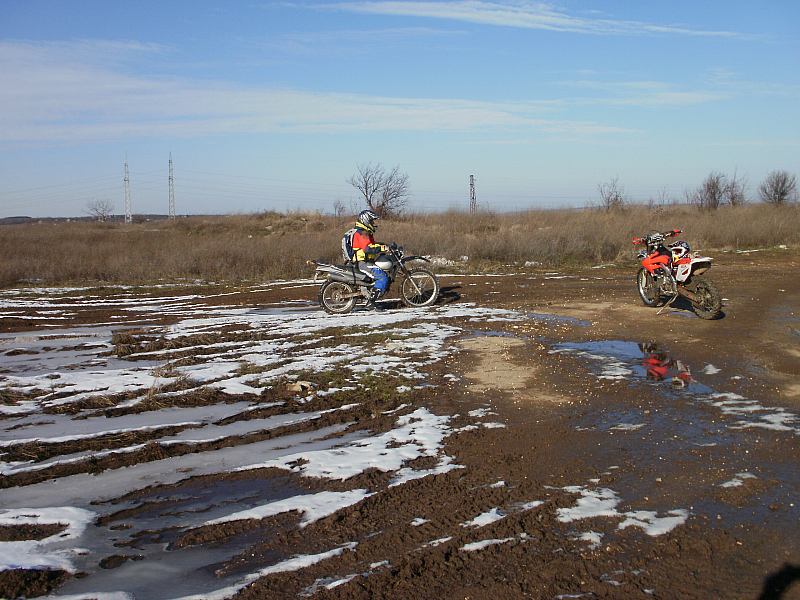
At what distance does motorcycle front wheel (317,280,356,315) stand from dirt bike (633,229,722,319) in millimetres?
5338

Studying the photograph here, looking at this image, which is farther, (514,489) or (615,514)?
(514,489)

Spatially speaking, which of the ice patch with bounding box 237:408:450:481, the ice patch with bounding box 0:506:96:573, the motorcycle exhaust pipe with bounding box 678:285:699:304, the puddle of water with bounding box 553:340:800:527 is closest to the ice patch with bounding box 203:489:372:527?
the ice patch with bounding box 237:408:450:481

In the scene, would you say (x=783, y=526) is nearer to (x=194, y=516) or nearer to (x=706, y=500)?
(x=706, y=500)

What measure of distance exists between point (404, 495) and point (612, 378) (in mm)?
3965

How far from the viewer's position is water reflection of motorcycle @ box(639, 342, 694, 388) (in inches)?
313

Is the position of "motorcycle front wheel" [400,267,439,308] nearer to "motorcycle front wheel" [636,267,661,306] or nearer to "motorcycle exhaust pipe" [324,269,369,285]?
"motorcycle exhaust pipe" [324,269,369,285]

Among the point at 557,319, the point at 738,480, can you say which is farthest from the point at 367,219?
the point at 738,480

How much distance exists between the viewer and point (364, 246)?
13484mm

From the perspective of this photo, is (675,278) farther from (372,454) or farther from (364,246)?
(372,454)

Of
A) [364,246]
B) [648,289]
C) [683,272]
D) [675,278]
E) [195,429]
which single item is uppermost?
[364,246]

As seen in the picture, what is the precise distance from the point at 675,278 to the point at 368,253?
5.35 metres

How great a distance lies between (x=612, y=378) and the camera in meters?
8.02

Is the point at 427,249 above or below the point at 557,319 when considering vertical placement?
above

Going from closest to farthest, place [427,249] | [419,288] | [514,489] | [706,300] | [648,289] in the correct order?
[514,489] → [706,300] → [648,289] → [419,288] → [427,249]
